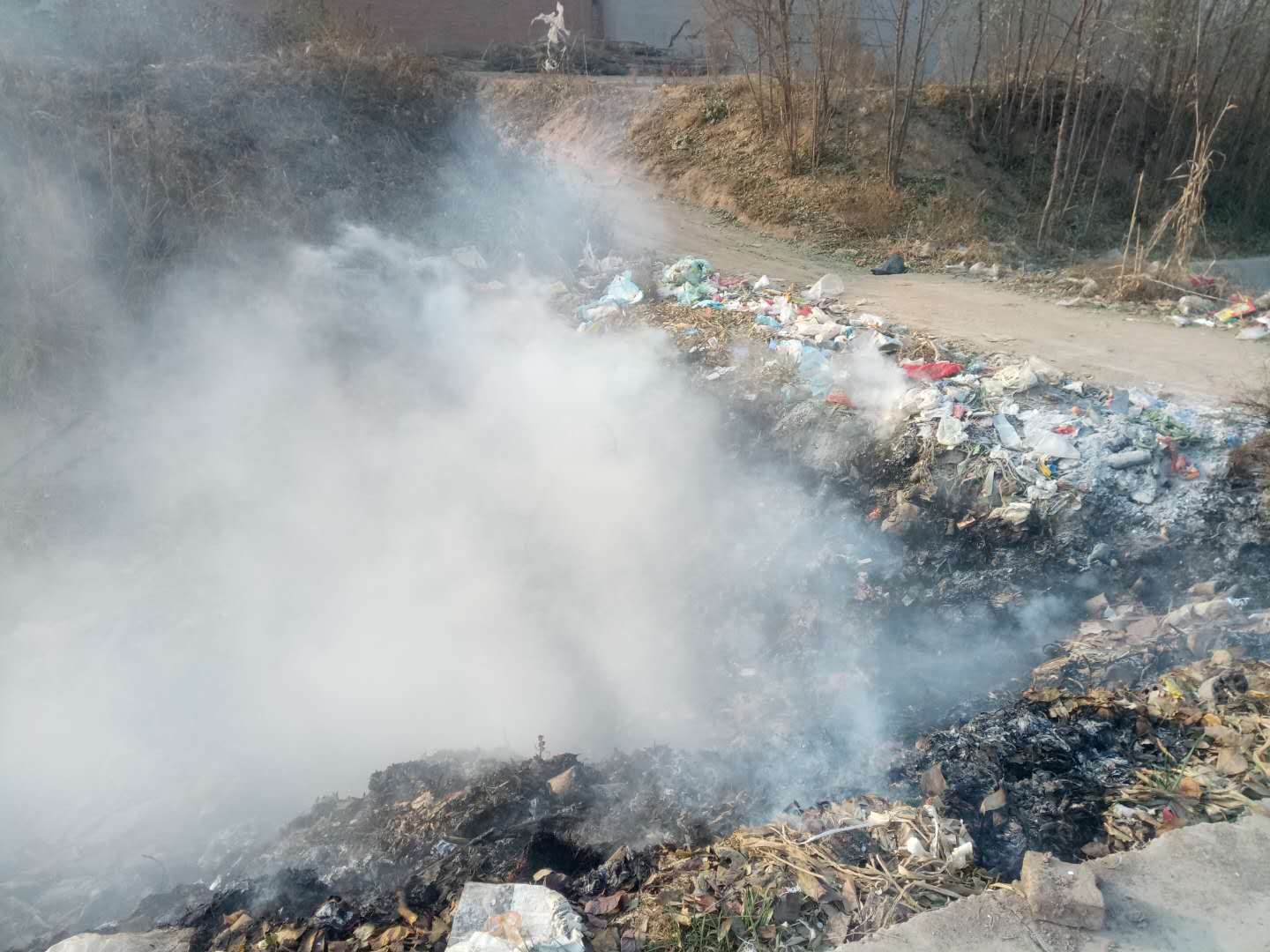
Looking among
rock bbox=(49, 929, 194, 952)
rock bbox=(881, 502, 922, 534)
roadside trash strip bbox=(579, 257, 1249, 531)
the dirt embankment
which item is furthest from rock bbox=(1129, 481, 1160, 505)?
the dirt embankment

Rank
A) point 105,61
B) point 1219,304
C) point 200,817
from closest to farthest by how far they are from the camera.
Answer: point 200,817 < point 1219,304 < point 105,61

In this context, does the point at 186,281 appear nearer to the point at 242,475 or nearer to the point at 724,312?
the point at 242,475

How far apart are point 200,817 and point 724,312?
5517 mm

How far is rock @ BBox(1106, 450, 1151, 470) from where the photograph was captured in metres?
5.05

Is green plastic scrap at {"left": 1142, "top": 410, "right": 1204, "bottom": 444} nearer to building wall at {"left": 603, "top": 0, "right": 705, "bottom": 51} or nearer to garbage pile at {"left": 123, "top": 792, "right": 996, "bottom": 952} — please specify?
garbage pile at {"left": 123, "top": 792, "right": 996, "bottom": 952}

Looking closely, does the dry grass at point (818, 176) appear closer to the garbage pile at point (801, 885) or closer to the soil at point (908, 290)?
the soil at point (908, 290)

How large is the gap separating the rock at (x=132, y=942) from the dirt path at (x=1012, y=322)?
6394mm

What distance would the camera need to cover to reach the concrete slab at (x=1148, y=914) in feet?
8.69

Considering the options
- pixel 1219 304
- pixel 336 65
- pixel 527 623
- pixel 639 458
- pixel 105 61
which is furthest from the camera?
pixel 336 65

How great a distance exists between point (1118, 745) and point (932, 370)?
3.15 m

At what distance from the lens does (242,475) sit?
6.33m

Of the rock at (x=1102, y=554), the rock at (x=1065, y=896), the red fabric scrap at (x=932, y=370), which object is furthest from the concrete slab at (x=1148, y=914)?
the red fabric scrap at (x=932, y=370)

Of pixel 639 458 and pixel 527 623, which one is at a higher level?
pixel 639 458

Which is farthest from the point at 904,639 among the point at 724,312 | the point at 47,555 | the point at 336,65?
the point at 336,65
